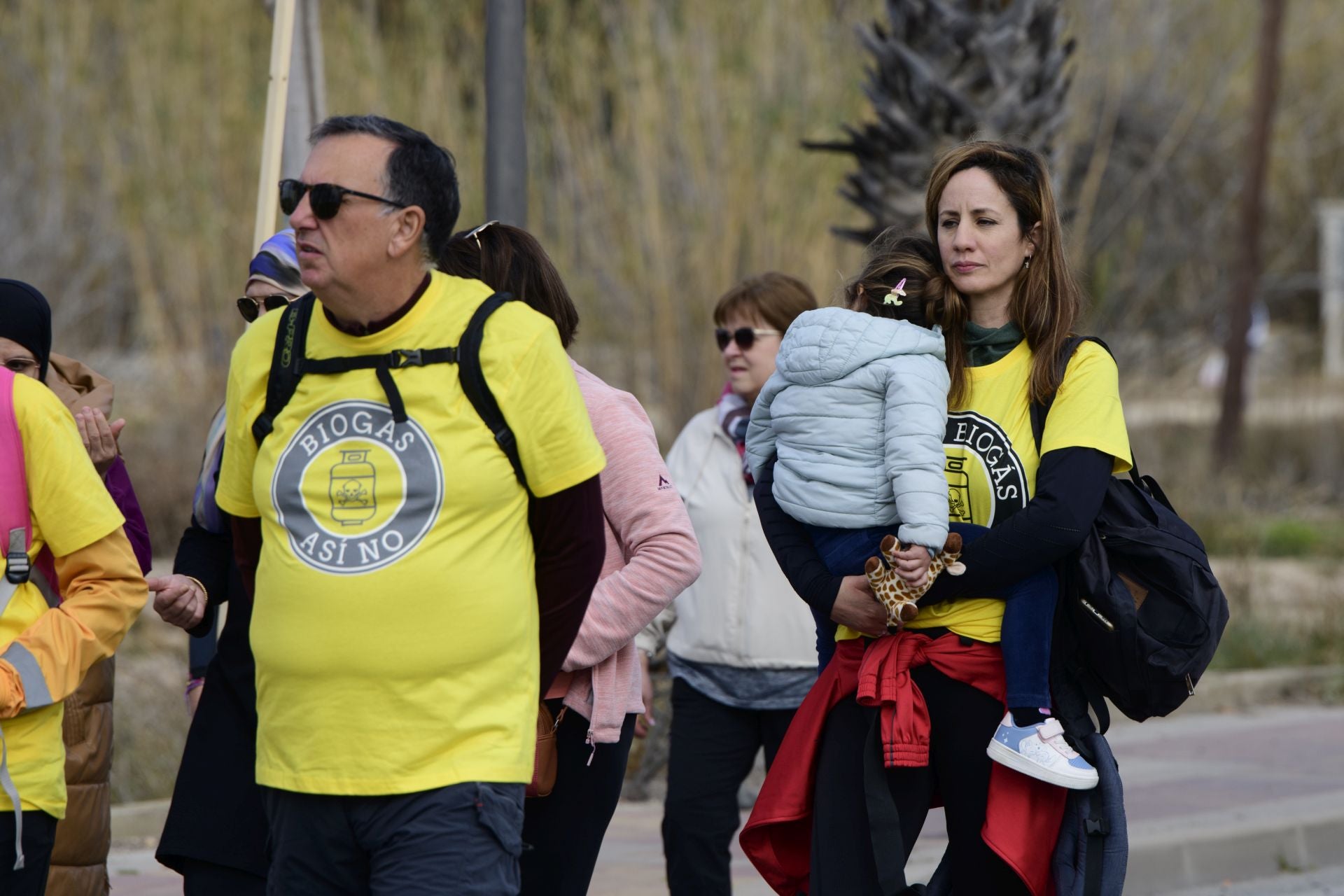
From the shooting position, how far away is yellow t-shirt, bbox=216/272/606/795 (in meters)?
2.91

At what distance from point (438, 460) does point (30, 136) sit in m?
15.9

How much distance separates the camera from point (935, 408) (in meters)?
3.61

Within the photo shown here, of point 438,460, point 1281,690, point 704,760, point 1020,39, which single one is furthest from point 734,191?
point 438,460

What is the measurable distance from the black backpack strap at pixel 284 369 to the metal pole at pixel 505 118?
269 cm

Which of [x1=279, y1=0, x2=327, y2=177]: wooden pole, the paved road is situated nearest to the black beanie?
[x1=279, y1=0, x2=327, y2=177]: wooden pole

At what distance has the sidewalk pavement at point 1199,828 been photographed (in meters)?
6.43

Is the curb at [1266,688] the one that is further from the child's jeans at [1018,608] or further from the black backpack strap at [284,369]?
the black backpack strap at [284,369]

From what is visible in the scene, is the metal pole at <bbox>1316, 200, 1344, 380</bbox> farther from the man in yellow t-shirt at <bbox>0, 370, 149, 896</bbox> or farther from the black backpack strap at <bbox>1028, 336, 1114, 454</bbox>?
the man in yellow t-shirt at <bbox>0, 370, 149, 896</bbox>

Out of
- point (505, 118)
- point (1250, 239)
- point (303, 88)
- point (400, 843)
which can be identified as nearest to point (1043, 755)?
point (400, 843)

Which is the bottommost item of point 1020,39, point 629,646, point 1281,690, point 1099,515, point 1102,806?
point 1281,690

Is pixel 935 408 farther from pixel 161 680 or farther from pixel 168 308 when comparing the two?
pixel 168 308

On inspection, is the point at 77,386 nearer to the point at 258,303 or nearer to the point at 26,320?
the point at 258,303

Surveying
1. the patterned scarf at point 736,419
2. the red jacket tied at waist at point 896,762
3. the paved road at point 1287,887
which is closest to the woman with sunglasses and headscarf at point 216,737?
the red jacket tied at waist at point 896,762

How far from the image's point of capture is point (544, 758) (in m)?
3.55
